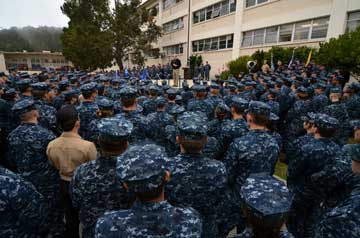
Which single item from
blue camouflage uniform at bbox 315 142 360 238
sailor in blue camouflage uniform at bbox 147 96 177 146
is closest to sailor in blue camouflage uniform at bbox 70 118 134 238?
blue camouflage uniform at bbox 315 142 360 238

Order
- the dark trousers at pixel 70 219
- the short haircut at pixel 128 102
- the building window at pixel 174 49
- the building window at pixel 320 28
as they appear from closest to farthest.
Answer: the dark trousers at pixel 70 219
the short haircut at pixel 128 102
the building window at pixel 320 28
the building window at pixel 174 49

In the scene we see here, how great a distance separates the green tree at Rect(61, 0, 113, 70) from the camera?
26.6 m

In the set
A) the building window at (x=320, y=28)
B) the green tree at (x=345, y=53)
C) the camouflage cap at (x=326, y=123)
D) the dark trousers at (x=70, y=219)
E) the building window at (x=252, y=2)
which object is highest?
the building window at (x=252, y=2)

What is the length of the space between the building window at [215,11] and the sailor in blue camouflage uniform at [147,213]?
23.6 metres

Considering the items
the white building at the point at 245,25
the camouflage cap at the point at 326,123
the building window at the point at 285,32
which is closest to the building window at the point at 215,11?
the white building at the point at 245,25

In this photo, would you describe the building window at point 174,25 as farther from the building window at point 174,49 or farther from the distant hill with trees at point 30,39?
the distant hill with trees at point 30,39

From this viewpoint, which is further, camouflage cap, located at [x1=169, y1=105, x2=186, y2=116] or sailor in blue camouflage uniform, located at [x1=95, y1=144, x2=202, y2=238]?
camouflage cap, located at [x1=169, y1=105, x2=186, y2=116]

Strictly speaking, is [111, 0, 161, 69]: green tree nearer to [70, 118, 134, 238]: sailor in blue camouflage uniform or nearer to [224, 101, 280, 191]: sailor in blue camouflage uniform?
[224, 101, 280, 191]: sailor in blue camouflage uniform

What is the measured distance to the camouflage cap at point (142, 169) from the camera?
1278 mm

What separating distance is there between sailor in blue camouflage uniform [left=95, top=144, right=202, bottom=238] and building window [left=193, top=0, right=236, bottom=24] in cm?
2360

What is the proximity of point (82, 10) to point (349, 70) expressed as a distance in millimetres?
31373

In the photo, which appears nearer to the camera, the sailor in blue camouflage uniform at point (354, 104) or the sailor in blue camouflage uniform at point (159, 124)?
the sailor in blue camouflage uniform at point (159, 124)

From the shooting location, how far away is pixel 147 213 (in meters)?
1.28

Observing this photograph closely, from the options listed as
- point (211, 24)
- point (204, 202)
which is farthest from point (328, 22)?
point (204, 202)
